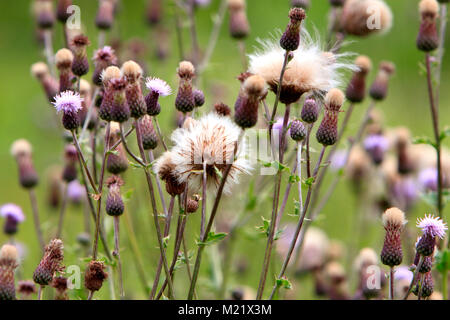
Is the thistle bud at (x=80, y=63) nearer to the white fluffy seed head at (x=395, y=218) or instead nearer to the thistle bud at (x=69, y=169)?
the thistle bud at (x=69, y=169)

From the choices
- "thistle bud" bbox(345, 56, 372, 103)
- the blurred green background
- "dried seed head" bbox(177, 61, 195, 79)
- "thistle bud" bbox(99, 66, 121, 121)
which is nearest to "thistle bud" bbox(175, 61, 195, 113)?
"dried seed head" bbox(177, 61, 195, 79)

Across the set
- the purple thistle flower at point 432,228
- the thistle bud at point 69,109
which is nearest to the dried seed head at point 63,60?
the thistle bud at point 69,109

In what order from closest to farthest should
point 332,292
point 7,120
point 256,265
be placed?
point 332,292 < point 256,265 < point 7,120

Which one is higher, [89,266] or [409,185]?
[409,185]

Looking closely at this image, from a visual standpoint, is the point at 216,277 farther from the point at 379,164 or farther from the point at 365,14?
the point at 365,14

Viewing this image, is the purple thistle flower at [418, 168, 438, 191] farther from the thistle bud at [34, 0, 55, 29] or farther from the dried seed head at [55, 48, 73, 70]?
the thistle bud at [34, 0, 55, 29]
